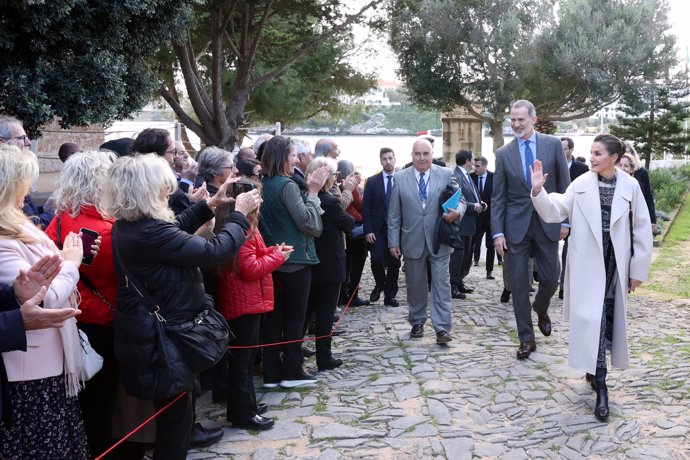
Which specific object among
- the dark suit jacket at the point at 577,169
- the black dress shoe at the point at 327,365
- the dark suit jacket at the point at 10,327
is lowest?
the black dress shoe at the point at 327,365

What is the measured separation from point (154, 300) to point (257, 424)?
171 cm

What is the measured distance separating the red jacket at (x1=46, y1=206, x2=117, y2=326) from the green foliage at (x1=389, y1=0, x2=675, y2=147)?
66.1 ft

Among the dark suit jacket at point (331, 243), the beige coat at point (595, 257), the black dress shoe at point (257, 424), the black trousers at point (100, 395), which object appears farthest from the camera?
the dark suit jacket at point (331, 243)

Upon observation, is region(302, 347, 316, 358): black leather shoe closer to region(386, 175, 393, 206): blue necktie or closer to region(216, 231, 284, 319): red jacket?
region(216, 231, 284, 319): red jacket

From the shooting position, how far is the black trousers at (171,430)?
12.5ft

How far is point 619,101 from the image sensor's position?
25.4 meters

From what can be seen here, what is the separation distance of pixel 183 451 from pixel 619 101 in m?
24.7

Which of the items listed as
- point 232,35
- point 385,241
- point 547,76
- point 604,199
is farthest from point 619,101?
point 604,199

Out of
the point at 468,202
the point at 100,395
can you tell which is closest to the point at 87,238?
the point at 100,395

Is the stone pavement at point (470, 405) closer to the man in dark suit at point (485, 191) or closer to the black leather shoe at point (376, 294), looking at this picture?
the black leather shoe at point (376, 294)

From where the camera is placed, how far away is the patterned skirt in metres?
3.26

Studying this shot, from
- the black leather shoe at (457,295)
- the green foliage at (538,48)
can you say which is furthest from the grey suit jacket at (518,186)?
the green foliage at (538,48)

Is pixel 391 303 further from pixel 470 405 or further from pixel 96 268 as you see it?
pixel 96 268

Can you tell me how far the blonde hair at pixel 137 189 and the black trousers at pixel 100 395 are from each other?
0.79m
